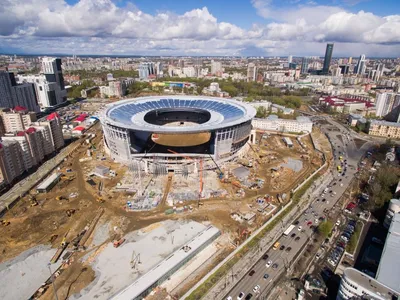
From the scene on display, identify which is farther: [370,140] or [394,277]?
[370,140]

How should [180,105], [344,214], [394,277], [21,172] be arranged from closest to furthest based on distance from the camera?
[394,277], [344,214], [21,172], [180,105]

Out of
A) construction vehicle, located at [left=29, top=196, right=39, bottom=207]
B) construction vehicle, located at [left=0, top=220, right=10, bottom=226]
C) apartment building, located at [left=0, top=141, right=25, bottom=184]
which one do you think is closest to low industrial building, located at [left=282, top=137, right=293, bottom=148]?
construction vehicle, located at [left=29, top=196, right=39, bottom=207]

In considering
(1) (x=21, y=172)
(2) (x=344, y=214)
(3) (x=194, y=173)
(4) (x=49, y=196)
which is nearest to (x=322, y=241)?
(2) (x=344, y=214)

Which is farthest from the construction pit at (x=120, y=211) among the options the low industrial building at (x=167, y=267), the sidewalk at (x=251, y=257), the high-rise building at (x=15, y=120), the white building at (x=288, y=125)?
the white building at (x=288, y=125)

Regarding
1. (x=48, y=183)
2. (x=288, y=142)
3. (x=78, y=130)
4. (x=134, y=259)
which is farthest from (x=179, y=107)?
(x=134, y=259)

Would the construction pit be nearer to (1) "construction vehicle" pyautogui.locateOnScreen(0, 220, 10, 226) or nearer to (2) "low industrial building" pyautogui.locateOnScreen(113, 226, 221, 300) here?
(1) "construction vehicle" pyautogui.locateOnScreen(0, 220, 10, 226)

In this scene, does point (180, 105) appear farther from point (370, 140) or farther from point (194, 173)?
point (370, 140)

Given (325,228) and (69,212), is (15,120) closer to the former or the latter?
(69,212)
